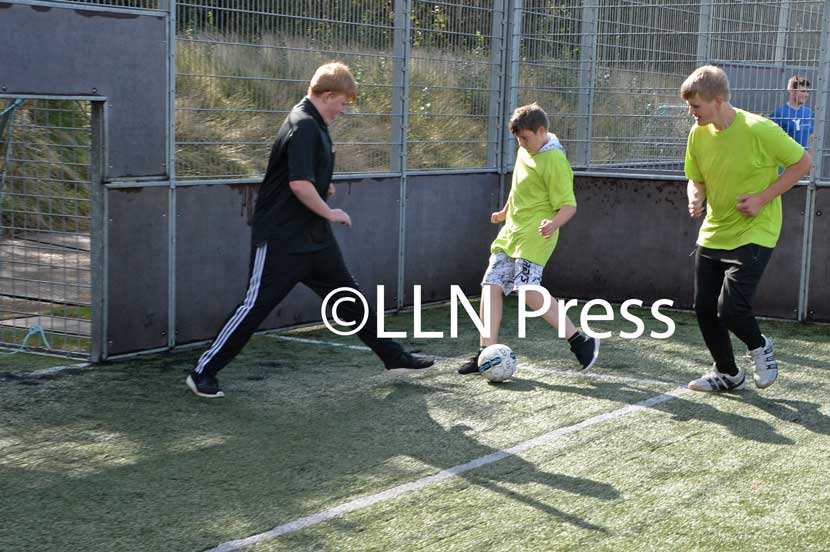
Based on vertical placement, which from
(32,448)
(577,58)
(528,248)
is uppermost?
(577,58)

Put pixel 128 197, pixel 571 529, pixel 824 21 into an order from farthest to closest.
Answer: pixel 824 21 → pixel 128 197 → pixel 571 529

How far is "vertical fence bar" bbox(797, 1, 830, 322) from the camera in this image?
32.6 feet

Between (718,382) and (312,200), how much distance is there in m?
2.69

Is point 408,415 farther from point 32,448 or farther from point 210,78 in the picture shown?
point 210,78

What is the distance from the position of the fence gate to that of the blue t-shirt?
233 inches

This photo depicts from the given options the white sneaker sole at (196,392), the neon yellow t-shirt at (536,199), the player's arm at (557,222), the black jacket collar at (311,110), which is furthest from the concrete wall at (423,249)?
the player's arm at (557,222)

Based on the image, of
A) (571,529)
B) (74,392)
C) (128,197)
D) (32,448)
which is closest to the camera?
(571,529)

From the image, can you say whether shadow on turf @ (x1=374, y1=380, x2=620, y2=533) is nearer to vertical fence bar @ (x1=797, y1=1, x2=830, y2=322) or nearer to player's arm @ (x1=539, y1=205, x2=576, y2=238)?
player's arm @ (x1=539, y1=205, x2=576, y2=238)

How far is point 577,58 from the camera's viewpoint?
37.7 ft

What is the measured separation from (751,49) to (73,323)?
20.7 feet

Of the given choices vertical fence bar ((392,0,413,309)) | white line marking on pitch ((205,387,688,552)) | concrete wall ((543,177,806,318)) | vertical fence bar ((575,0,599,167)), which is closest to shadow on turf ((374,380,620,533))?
white line marking on pitch ((205,387,688,552))

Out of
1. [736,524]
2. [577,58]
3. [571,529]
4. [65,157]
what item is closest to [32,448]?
[571,529]

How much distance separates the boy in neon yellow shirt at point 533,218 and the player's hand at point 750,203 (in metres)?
1.02

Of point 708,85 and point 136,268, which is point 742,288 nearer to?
point 708,85
